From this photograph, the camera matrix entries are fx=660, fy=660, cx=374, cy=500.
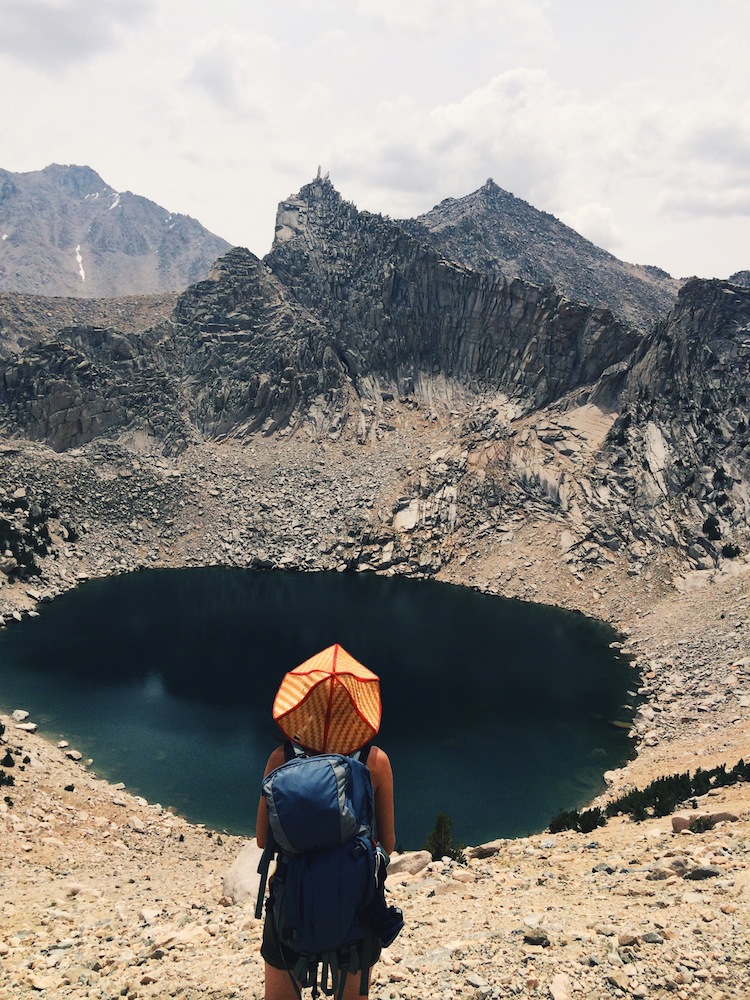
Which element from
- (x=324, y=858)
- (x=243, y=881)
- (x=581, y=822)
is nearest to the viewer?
(x=324, y=858)

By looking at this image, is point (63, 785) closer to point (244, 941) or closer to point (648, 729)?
point (244, 941)

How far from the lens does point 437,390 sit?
113 meters

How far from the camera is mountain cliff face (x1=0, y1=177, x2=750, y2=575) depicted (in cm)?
8075

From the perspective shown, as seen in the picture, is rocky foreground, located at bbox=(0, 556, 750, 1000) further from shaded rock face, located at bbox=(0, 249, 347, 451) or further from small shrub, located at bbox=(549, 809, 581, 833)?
shaded rock face, located at bbox=(0, 249, 347, 451)

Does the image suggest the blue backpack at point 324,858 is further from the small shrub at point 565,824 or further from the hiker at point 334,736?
the small shrub at point 565,824

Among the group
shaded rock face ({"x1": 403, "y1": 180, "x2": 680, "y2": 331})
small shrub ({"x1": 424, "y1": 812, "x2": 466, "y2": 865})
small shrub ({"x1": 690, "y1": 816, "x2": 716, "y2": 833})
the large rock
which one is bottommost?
small shrub ({"x1": 424, "y1": 812, "x2": 466, "y2": 865})

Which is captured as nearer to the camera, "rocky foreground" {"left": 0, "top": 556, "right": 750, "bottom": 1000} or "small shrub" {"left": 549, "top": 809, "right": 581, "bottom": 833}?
"rocky foreground" {"left": 0, "top": 556, "right": 750, "bottom": 1000}

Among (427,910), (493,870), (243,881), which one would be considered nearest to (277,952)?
(427,910)

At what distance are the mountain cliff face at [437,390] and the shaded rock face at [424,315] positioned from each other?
310 millimetres

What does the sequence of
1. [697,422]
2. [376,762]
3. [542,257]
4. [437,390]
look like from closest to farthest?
[376,762] < [697,422] < [437,390] < [542,257]

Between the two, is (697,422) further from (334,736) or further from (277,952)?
(277,952)

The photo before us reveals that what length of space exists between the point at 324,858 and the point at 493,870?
1429cm

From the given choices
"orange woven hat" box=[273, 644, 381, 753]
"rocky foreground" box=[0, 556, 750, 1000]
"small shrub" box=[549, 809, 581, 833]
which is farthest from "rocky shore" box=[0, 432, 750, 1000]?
"orange woven hat" box=[273, 644, 381, 753]

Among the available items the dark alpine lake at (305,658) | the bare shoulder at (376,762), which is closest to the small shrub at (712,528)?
the dark alpine lake at (305,658)
